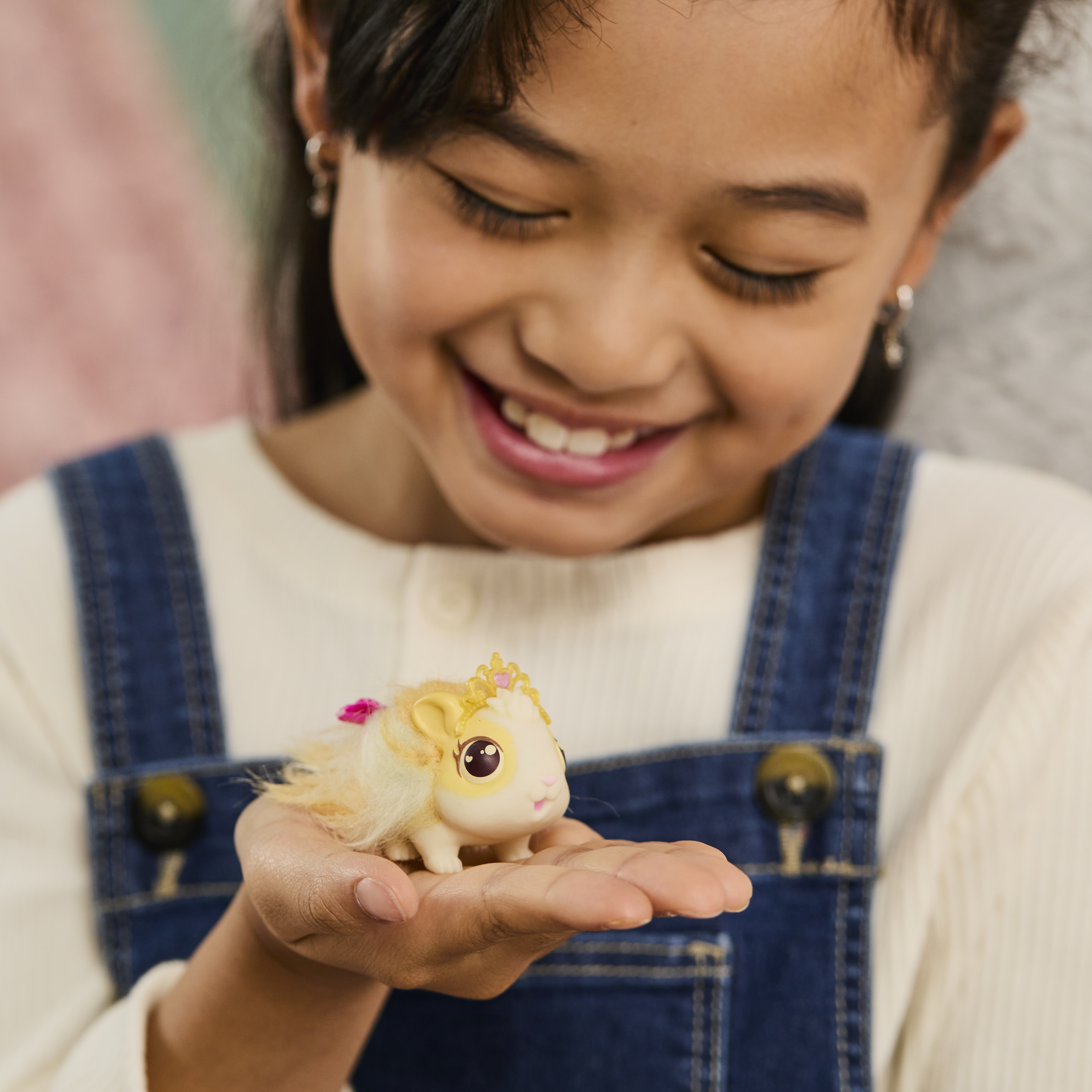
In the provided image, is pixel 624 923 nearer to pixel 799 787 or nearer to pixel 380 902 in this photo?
pixel 380 902

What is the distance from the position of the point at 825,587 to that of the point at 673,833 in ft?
0.71

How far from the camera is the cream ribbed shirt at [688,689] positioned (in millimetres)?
775

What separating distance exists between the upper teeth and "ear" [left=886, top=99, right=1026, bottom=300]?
9.7 inches

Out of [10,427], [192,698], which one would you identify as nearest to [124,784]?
[192,698]

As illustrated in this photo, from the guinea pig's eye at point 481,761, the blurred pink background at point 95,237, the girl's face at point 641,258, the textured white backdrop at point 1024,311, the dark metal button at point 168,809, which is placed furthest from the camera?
the blurred pink background at point 95,237

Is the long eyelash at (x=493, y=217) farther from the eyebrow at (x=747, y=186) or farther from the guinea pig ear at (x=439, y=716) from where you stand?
the guinea pig ear at (x=439, y=716)

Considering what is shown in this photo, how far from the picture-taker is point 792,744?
0.84m

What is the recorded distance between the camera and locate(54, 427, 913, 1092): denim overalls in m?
0.81

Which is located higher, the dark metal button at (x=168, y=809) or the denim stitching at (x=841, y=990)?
the dark metal button at (x=168, y=809)

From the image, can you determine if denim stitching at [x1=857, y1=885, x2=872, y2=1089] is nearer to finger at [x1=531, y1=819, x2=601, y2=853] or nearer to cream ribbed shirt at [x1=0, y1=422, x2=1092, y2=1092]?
cream ribbed shirt at [x1=0, y1=422, x2=1092, y2=1092]

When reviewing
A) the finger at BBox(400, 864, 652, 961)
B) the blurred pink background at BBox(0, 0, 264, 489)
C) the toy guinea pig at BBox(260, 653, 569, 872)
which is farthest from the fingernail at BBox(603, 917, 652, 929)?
the blurred pink background at BBox(0, 0, 264, 489)

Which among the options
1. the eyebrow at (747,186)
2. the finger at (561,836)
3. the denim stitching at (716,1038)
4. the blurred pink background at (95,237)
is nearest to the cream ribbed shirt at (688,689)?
the denim stitching at (716,1038)

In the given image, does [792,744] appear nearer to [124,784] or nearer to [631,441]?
[631,441]

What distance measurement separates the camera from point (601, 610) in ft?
3.04
